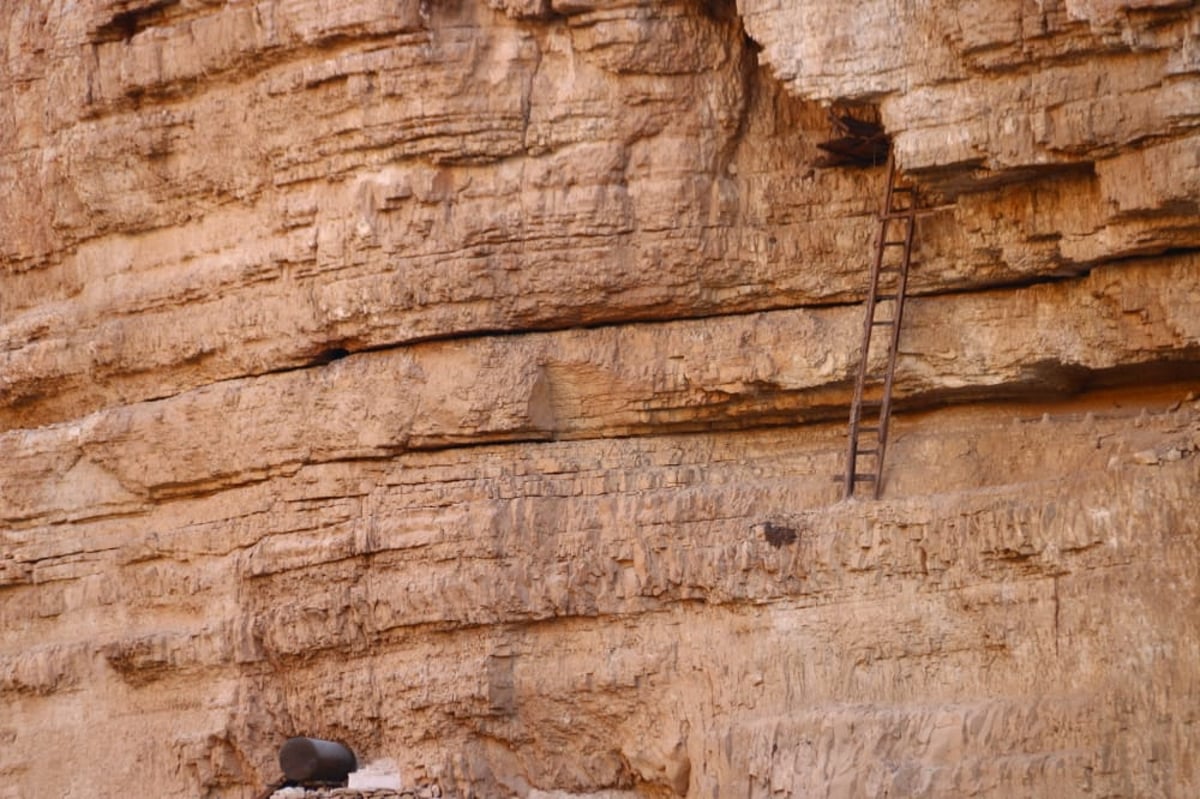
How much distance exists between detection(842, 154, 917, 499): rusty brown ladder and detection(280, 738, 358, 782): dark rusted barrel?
4.06 metres

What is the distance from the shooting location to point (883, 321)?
16.6 metres

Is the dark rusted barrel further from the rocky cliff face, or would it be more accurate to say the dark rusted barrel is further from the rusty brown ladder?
the rusty brown ladder

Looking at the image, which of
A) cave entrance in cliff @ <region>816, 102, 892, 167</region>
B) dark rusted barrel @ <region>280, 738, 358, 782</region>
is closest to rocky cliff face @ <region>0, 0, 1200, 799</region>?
cave entrance in cliff @ <region>816, 102, 892, 167</region>

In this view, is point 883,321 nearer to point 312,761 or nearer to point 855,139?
point 855,139

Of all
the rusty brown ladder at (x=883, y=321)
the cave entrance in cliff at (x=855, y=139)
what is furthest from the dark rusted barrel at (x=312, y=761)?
the cave entrance in cliff at (x=855, y=139)

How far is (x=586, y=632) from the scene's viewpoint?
55.2 feet

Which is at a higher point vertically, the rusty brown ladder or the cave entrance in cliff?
the cave entrance in cliff

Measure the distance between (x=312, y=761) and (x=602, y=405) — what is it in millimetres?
3259

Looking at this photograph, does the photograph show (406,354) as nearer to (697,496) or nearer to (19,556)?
(697,496)

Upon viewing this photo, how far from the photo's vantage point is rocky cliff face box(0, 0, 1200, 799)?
15.2 metres

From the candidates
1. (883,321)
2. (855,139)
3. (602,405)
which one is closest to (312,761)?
(602,405)

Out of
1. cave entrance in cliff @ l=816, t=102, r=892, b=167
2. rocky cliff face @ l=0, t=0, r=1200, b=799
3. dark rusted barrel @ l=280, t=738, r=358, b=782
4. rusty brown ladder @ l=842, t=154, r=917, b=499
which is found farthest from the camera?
dark rusted barrel @ l=280, t=738, r=358, b=782

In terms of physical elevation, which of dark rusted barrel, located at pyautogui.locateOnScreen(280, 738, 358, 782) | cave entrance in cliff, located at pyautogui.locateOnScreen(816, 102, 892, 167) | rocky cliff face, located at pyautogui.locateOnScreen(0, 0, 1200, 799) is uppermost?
cave entrance in cliff, located at pyautogui.locateOnScreen(816, 102, 892, 167)

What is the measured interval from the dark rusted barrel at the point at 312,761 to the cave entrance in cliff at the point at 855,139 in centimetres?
541
